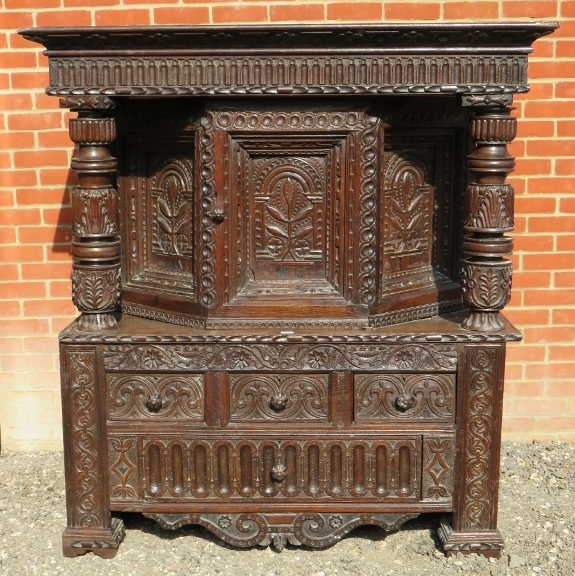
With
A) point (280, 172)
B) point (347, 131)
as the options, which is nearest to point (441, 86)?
point (347, 131)

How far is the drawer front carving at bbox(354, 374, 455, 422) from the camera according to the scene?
327 cm

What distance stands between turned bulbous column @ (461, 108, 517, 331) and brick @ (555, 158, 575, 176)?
113 centimetres

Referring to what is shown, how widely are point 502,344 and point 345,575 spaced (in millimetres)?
1134

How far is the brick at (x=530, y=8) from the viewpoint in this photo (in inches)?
157

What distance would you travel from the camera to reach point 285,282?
3305mm

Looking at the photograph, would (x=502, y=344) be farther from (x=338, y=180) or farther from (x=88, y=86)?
(x=88, y=86)

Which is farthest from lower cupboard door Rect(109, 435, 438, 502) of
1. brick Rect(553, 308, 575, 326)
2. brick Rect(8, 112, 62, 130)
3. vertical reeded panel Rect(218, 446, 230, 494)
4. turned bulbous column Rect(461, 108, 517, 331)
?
brick Rect(8, 112, 62, 130)

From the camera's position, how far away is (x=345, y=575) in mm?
3234

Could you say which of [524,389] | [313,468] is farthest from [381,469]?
[524,389]

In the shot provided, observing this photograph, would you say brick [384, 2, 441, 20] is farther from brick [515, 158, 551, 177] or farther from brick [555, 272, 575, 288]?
brick [555, 272, 575, 288]

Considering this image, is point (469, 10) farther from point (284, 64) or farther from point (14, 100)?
point (14, 100)

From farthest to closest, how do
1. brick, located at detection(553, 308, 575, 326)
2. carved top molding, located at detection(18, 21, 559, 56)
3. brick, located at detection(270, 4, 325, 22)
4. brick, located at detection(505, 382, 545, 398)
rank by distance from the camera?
1. brick, located at detection(505, 382, 545, 398)
2. brick, located at detection(553, 308, 575, 326)
3. brick, located at detection(270, 4, 325, 22)
4. carved top molding, located at detection(18, 21, 559, 56)

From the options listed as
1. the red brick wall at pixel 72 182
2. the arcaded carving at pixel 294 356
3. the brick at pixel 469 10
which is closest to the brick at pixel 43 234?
the red brick wall at pixel 72 182

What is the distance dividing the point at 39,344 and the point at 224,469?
60.5 inches
